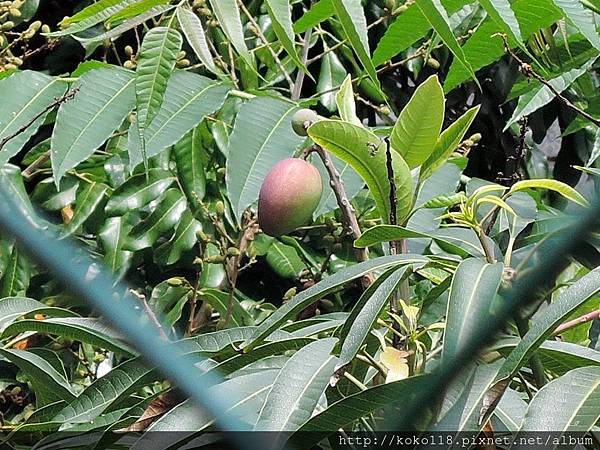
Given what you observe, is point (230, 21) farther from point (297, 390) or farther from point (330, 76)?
point (330, 76)

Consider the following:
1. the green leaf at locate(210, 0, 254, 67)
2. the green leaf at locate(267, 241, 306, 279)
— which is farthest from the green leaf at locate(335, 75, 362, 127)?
the green leaf at locate(267, 241, 306, 279)

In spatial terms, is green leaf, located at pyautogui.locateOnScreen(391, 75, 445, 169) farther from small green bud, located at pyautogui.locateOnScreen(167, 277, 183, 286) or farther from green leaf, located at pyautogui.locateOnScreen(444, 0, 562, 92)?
small green bud, located at pyautogui.locateOnScreen(167, 277, 183, 286)

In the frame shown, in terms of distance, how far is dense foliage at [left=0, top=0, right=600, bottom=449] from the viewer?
0.48 meters

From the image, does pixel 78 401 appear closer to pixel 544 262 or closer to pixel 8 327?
pixel 8 327

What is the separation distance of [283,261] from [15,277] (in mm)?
384

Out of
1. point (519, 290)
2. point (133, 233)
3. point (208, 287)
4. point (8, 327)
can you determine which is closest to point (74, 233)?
point (133, 233)

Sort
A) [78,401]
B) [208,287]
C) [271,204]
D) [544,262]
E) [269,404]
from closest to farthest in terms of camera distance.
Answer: [544,262], [269,404], [78,401], [271,204], [208,287]

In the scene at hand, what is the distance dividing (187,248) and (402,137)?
0.70 m

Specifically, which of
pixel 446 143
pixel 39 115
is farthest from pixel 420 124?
pixel 39 115

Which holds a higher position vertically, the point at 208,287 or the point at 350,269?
the point at 350,269

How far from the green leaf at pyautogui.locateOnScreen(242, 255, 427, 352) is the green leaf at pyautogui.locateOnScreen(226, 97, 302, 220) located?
0.28 metres

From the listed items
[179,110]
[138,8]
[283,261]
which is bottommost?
[283,261]

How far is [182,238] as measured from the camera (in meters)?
1.30

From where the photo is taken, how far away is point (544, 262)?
269 mm
